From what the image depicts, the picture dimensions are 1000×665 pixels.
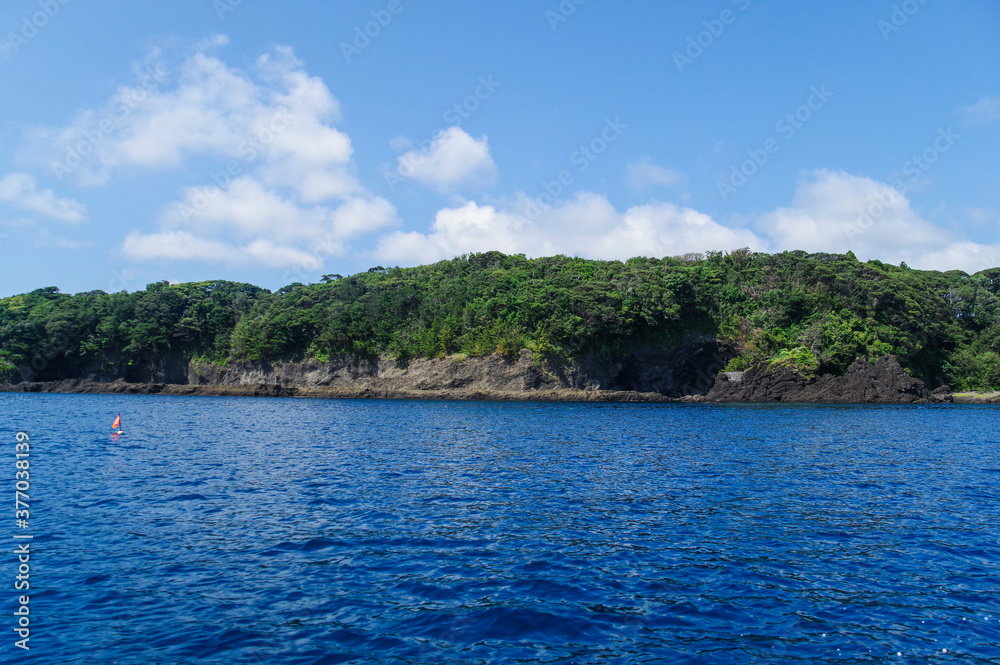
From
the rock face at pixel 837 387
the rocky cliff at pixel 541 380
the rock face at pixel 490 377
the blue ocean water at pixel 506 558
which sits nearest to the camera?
the blue ocean water at pixel 506 558

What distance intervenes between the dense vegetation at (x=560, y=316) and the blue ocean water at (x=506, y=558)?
50.4 metres

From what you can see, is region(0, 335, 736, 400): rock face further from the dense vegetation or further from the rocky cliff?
the dense vegetation

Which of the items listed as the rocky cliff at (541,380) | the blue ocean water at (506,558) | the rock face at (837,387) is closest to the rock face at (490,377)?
the rocky cliff at (541,380)

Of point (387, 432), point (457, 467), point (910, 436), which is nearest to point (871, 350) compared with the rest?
point (910, 436)

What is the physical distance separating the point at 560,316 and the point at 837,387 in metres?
31.5

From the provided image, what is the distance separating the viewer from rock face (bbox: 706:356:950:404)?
63750 millimetres

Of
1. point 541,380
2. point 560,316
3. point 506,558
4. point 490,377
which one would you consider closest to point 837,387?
point 560,316

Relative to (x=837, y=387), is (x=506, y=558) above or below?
below

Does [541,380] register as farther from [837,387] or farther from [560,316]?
[837,387]

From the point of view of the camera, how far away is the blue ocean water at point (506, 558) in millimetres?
8141

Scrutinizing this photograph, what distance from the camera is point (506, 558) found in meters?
11.5

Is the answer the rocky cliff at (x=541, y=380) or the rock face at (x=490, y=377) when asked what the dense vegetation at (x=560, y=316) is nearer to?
the rock face at (x=490, y=377)

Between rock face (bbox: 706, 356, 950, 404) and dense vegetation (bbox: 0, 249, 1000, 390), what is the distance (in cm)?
226

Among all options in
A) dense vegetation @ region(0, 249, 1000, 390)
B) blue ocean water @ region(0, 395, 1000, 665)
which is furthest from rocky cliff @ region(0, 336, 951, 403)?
blue ocean water @ region(0, 395, 1000, 665)
